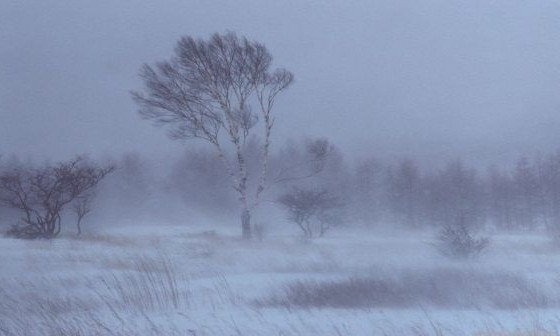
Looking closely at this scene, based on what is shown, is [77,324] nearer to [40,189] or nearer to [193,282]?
[193,282]

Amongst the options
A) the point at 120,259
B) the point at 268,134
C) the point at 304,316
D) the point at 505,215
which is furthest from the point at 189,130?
the point at 505,215

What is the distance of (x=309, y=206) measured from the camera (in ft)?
87.2

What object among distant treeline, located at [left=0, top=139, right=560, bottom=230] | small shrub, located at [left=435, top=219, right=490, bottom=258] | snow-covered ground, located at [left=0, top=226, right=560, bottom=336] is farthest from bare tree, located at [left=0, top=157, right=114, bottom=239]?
small shrub, located at [left=435, top=219, right=490, bottom=258]

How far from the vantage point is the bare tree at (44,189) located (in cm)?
2175

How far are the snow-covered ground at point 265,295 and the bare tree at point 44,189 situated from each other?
9.04m

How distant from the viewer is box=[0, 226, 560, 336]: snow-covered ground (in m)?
6.13

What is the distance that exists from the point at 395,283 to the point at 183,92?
1405 cm

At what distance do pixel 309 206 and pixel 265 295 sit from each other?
18.6 m

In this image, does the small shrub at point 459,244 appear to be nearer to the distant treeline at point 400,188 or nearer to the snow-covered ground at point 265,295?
the snow-covered ground at point 265,295

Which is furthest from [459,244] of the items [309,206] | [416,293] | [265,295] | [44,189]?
[44,189]

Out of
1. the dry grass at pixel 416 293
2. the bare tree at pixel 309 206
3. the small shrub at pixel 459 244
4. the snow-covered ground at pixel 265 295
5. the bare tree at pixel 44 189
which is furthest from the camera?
the bare tree at pixel 309 206

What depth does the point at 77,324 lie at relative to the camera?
19.2ft

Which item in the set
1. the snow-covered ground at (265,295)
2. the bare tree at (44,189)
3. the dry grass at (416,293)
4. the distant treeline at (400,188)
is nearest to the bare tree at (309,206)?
the distant treeline at (400,188)

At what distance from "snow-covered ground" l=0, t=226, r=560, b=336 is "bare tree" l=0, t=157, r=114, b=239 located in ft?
29.6
